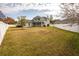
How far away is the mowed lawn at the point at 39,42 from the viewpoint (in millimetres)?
1454

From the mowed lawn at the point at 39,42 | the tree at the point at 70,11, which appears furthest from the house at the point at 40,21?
the tree at the point at 70,11

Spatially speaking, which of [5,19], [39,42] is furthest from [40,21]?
[5,19]

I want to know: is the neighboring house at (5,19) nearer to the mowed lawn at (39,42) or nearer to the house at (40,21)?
the mowed lawn at (39,42)

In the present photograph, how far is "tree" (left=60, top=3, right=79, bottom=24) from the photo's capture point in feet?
4.84

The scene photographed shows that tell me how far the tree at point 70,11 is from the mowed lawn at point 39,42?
0.12 metres

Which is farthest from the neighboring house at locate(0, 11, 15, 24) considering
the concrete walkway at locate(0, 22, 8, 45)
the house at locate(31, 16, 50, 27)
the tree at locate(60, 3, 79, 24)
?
the tree at locate(60, 3, 79, 24)

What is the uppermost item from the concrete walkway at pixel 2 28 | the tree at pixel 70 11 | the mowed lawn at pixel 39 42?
the tree at pixel 70 11

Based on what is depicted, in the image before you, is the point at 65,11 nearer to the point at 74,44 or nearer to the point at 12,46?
the point at 74,44

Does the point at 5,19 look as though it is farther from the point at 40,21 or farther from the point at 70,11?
the point at 70,11

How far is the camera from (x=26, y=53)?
145cm

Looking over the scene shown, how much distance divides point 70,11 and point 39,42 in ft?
1.27

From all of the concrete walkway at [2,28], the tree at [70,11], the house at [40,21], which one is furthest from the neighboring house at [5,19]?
the tree at [70,11]

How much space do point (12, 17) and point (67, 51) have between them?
1.85 feet

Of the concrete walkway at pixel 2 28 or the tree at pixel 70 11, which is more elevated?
the tree at pixel 70 11
